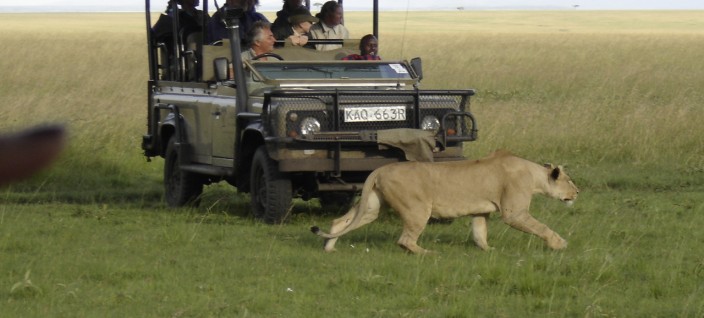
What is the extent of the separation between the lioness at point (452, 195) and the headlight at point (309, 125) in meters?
1.10

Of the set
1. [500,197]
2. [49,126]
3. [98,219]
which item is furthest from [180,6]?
[49,126]

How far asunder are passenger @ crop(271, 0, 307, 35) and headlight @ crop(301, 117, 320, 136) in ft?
8.02

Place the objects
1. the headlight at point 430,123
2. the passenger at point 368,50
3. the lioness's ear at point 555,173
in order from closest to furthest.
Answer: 1. the lioness's ear at point 555,173
2. the headlight at point 430,123
3. the passenger at point 368,50

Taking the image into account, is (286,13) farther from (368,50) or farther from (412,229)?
(412,229)

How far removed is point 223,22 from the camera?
8898mm

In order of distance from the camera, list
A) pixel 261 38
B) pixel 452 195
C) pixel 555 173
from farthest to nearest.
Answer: pixel 261 38 → pixel 555 173 → pixel 452 195

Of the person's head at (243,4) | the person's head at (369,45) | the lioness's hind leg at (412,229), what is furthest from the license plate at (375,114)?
the person's head at (243,4)

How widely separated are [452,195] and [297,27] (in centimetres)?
360

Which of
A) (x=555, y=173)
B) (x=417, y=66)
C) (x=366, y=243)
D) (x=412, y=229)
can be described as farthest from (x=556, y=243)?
(x=417, y=66)

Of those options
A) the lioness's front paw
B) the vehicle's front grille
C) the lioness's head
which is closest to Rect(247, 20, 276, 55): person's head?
the vehicle's front grille

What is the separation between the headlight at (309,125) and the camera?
7324 millimetres

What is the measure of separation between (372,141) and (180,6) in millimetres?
2839

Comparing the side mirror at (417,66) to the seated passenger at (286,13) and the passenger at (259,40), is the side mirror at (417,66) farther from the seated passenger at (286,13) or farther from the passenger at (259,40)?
the seated passenger at (286,13)

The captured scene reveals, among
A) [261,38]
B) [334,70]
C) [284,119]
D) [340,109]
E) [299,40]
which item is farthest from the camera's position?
[299,40]
